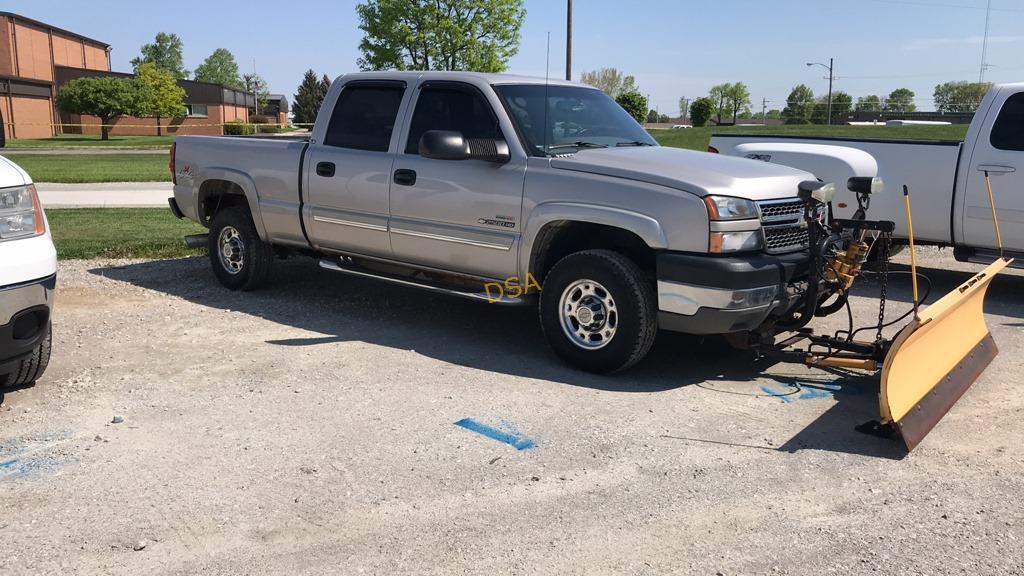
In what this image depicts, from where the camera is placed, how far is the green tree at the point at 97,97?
60.0 meters

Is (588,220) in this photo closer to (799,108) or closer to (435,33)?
(435,33)

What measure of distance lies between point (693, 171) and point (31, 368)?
13.8 feet

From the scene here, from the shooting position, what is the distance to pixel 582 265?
231 inches

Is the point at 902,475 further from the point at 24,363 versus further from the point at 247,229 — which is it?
the point at 247,229

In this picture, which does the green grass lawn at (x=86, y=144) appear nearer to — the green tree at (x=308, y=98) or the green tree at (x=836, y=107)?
the green tree at (x=308, y=98)

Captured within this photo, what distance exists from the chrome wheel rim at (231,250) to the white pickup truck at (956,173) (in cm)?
558

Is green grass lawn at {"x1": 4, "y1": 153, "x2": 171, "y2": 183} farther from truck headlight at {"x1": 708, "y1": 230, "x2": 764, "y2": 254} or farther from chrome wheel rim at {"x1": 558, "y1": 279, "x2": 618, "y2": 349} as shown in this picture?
truck headlight at {"x1": 708, "y1": 230, "x2": 764, "y2": 254}

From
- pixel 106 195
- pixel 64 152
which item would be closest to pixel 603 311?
pixel 106 195

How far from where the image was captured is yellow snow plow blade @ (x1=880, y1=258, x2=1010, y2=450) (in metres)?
4.64

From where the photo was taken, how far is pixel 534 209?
240 inches

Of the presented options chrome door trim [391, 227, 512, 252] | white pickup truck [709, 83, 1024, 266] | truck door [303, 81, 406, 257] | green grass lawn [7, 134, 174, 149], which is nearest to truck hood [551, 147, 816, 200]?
chrome door trim [391, 227, 512, 252]

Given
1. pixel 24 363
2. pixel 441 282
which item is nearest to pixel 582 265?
pixel 441 282

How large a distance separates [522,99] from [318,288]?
324cm

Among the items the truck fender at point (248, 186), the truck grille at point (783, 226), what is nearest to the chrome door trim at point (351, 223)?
the truck fender at point (248, 186)
